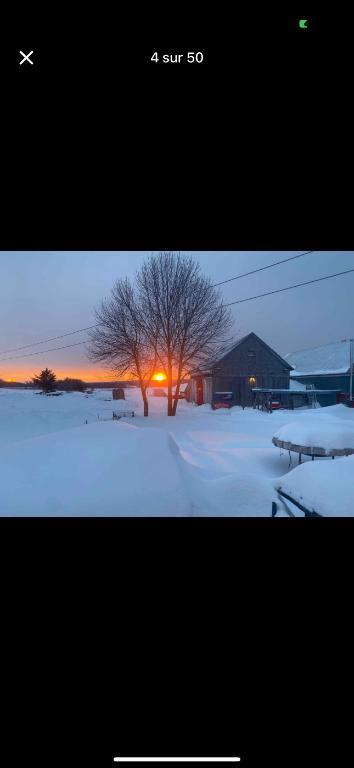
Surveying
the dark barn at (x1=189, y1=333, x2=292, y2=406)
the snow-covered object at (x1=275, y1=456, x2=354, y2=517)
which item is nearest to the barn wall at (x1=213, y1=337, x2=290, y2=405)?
the dark barn at (x1=189, y1=333, x2=292, y2=406)

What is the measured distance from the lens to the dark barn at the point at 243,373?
35.5ft

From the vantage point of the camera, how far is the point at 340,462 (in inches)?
69.2

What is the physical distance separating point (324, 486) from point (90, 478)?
5.10 ft

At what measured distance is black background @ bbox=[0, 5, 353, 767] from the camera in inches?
36.0

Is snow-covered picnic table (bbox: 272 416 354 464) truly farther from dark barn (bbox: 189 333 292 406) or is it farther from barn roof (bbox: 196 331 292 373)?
dark barn (bbox: 189 333 292 406)

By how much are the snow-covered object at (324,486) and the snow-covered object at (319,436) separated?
1.37 metres

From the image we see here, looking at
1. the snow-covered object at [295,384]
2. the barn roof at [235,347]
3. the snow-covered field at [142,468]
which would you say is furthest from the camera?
the snow-covered object at [295,384]
